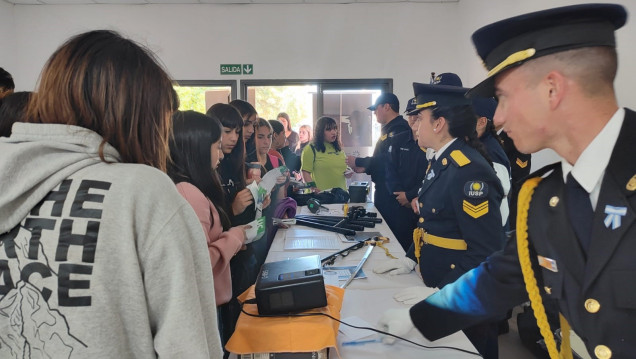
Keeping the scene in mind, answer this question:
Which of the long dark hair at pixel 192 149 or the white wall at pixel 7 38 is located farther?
the white wall at pixel 7 38

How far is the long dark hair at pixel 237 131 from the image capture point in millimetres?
1972

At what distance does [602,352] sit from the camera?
70 centimetres

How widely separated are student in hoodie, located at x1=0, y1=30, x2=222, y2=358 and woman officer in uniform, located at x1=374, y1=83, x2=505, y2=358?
0.95 metres

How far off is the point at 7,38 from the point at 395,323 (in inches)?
248

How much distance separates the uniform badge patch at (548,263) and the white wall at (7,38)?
6387mm

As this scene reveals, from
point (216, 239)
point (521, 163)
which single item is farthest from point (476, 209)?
point (521, 163)

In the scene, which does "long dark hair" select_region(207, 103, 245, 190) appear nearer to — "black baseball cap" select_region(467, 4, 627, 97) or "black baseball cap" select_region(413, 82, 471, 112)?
"black baseball cap" select_region(413, 82, 471, 112)

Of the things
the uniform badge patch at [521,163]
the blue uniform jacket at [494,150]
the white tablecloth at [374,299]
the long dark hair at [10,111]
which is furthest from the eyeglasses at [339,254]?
the uniform badge patch at [521,163]

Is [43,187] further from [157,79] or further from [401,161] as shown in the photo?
[401,161]

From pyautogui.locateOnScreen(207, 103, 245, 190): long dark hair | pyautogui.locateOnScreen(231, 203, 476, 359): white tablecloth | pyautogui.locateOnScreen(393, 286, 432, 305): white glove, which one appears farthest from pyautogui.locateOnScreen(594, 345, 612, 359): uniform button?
pyautogui.locateOnScreen(207, 103, 245, 190): long dark hair

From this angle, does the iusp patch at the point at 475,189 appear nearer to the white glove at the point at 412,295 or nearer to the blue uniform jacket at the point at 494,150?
the white glove at the point at 412,295

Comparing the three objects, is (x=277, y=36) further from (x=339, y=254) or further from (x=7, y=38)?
(x=339, y=254)

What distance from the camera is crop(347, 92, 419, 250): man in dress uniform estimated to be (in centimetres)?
327

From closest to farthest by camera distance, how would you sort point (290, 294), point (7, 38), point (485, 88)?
point (485, 88) → point (290, 294) → point (7, 38)
